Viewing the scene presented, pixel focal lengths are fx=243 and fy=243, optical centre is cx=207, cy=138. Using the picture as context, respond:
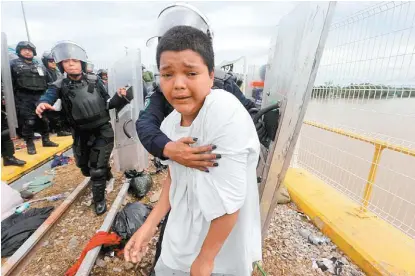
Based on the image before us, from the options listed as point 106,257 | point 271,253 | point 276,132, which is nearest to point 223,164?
point 276,132

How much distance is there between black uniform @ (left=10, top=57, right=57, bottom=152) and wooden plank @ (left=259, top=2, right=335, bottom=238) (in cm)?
518

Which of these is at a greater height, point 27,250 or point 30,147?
point 30,147

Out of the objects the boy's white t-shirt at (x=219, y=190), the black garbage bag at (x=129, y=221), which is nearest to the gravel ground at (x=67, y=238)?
the black garbage bag at (x=129, y=221)

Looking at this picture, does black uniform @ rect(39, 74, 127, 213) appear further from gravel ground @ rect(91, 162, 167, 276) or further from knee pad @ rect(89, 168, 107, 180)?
gravel ground @ rect(91, 162, 167, 276)

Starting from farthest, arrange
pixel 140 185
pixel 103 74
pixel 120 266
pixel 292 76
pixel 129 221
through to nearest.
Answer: pixel 103 74
pixel 140 185
pixel 129 221
pixel 120 266
pixel 292 76

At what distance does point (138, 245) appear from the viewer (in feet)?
3.71

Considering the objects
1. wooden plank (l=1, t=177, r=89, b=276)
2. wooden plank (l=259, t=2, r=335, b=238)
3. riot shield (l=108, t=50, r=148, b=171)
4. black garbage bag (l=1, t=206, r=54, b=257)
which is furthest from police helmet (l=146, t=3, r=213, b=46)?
black garbage bag (l=1, t=206, r=54, b=257)

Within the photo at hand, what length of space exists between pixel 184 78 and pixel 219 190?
1.35 feet

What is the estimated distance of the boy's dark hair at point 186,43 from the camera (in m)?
0.87

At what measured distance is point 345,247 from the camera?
7.66 ft

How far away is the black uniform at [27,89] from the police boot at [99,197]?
9.37 ft

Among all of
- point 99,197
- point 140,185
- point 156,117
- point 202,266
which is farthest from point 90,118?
point 202,266

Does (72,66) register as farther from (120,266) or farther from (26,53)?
(26,53)

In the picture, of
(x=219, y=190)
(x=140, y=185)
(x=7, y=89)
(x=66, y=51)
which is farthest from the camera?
(x=7, y=89)
